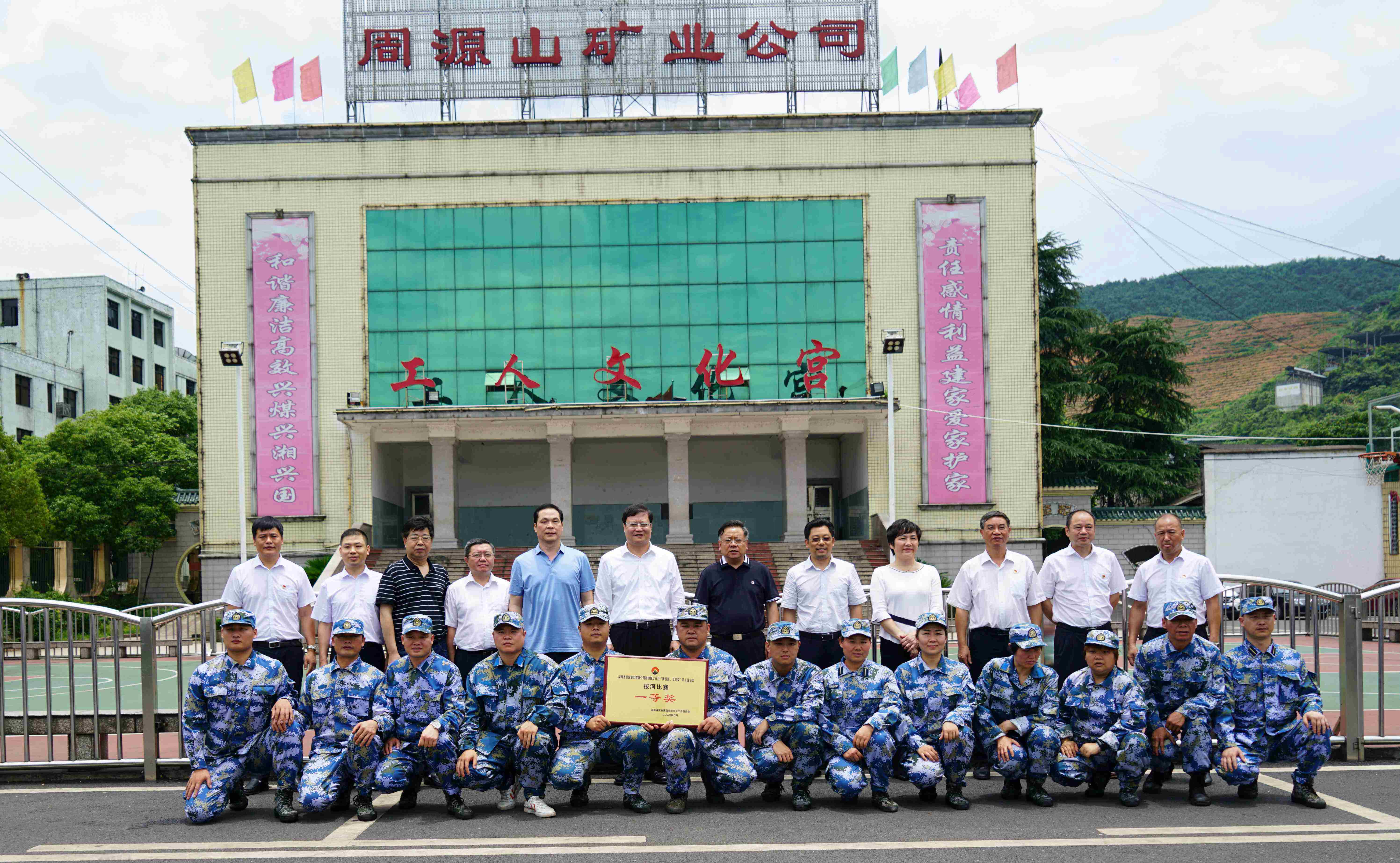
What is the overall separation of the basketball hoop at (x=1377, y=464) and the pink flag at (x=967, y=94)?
1293cm

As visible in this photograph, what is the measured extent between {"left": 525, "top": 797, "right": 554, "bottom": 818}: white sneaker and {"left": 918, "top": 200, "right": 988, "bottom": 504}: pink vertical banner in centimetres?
2421

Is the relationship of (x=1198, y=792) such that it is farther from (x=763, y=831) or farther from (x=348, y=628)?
(x=348, y=628)

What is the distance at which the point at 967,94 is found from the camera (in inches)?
1255

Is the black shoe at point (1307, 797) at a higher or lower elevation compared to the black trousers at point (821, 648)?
lower

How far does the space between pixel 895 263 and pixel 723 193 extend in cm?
478

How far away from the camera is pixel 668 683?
7.18 meters

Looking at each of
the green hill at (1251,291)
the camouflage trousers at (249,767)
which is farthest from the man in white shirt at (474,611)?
the green hill at (1251,291)

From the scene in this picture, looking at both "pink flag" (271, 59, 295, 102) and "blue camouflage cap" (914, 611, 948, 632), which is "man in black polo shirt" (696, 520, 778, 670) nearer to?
"blue camouflage cap" (914, 611, 948, 632)

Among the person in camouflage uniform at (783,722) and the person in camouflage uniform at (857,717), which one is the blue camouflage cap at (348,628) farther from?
the person in camouflage uniform at (857,717)

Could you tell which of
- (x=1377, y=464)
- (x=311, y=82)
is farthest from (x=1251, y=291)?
(x=311, y=82)

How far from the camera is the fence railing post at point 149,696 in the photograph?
27.1ft

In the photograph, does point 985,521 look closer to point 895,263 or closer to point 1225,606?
point 1225,606

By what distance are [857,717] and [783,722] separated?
457 mm

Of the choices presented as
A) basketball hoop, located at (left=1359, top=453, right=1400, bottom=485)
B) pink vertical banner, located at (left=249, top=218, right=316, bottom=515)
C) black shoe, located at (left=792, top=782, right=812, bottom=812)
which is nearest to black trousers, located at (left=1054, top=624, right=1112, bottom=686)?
black shoe, located at (left=792, top=782, right=812, bottom=812)
